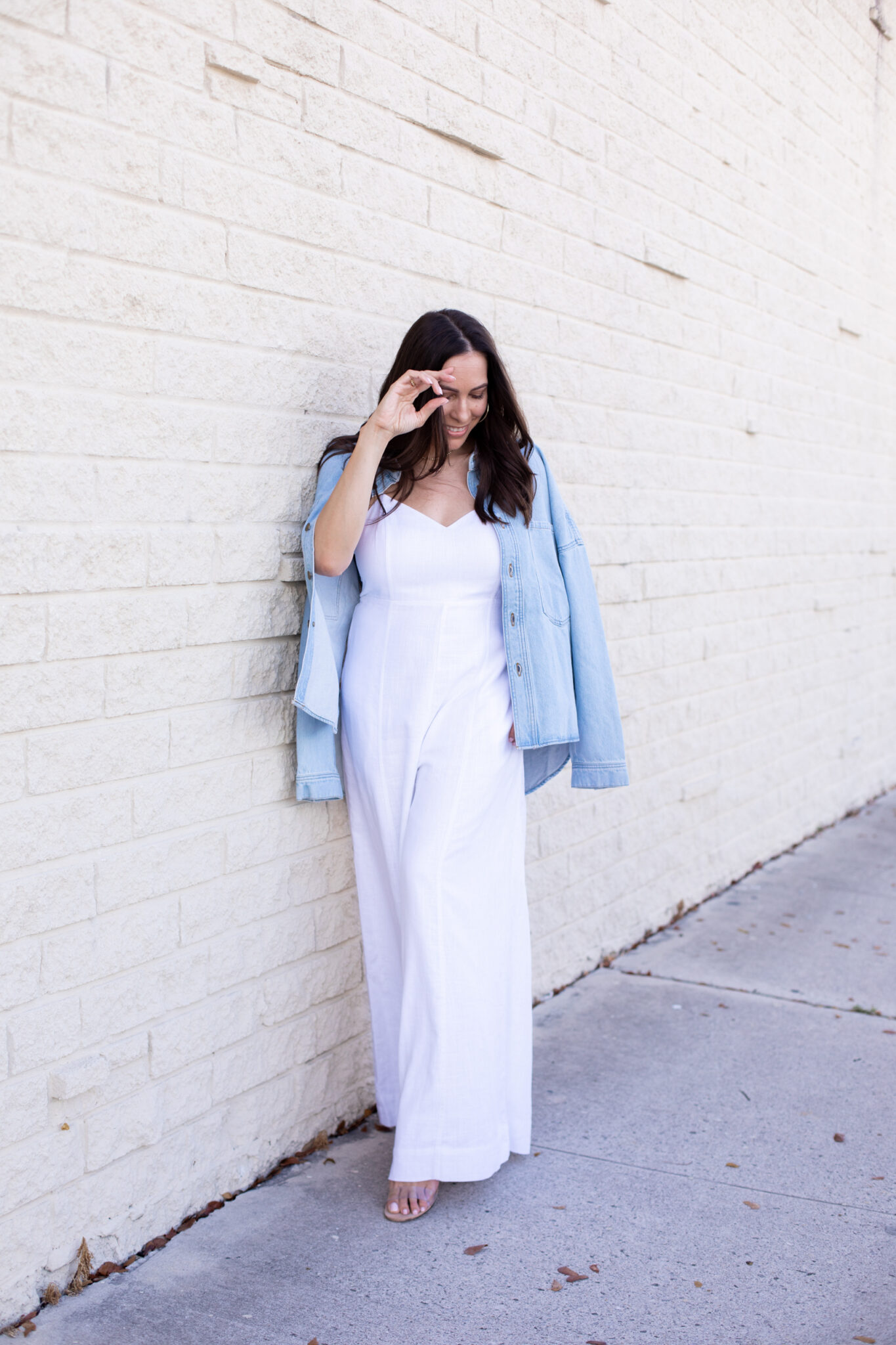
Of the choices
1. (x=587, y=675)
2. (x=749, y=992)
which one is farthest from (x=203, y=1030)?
(x=749, y=992)

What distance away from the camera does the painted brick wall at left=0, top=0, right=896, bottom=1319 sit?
2549 millimetres

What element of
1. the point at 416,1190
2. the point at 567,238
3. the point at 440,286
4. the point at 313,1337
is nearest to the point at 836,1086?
the point at 416,1190

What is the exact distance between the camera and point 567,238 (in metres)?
4.48

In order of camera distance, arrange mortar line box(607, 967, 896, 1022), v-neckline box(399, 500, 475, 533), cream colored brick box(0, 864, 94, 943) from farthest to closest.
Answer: mortar line box(607, 967, 896, 1022) < v-neckline box(399, 500, 475, 533) < cream colored brick box(0, 864, 94, 943)

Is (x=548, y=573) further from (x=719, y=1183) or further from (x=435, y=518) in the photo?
(x=719, y=1183)

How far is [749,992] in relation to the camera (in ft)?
15.3

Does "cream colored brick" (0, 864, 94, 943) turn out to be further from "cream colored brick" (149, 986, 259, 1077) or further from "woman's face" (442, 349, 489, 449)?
"woman's face" (442, 349, 489, 449)

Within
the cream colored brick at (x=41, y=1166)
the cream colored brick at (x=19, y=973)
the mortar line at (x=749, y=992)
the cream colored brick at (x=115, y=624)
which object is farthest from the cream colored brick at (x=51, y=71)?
the mortar line at (x=749, y=992)

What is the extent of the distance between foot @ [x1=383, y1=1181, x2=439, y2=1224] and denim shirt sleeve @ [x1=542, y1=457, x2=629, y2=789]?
1.08 meters

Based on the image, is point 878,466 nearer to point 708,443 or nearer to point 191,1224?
point 708,443

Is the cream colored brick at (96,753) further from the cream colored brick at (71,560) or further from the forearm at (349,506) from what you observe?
the forearm at (349,506)

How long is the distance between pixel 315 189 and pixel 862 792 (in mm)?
5928

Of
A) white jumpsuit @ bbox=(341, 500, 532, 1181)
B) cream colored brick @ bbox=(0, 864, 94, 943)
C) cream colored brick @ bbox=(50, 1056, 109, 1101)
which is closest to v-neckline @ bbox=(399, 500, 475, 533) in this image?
white jumpsuit @ bbox=(341, 500, 532, 1181)

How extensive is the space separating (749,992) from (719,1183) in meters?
1.49
